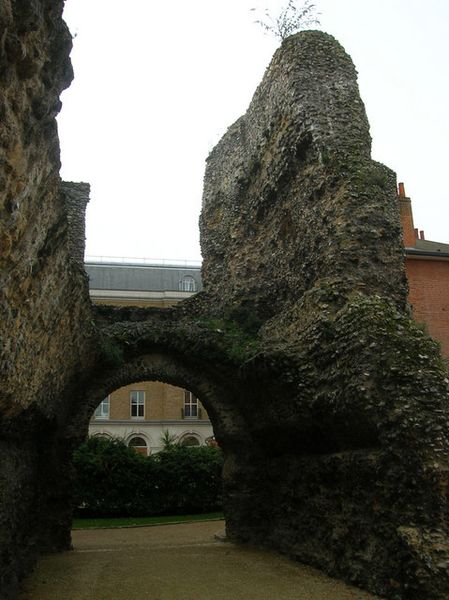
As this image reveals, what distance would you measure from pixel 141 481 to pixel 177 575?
9350 millimetres

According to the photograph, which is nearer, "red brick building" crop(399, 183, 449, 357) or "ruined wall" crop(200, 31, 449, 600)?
"ruined wall" crop(200, 31, 449, 600)

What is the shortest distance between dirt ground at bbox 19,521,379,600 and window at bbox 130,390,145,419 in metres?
20.3

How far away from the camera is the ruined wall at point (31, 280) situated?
4090 mm

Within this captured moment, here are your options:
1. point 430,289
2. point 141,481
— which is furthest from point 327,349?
point 430,289

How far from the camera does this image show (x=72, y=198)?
1442cm

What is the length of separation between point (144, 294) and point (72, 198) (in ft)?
63.3

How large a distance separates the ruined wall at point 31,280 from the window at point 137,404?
72.0 feet

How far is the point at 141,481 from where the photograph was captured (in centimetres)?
1734

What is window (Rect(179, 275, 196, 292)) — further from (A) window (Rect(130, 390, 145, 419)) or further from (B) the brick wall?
(B) the brick wall

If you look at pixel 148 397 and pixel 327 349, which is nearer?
pixel 327 349

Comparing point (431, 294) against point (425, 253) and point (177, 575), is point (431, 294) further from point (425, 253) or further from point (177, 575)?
point (177, 575)

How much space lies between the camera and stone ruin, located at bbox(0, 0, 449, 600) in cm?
529

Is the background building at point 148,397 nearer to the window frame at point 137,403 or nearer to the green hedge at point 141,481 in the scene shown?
the window frame at point 137,403

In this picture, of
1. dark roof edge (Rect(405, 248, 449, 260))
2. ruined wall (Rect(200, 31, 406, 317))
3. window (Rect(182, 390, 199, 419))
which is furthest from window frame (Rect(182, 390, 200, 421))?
ruined wall (Rect(200, 31, 406, 317))
